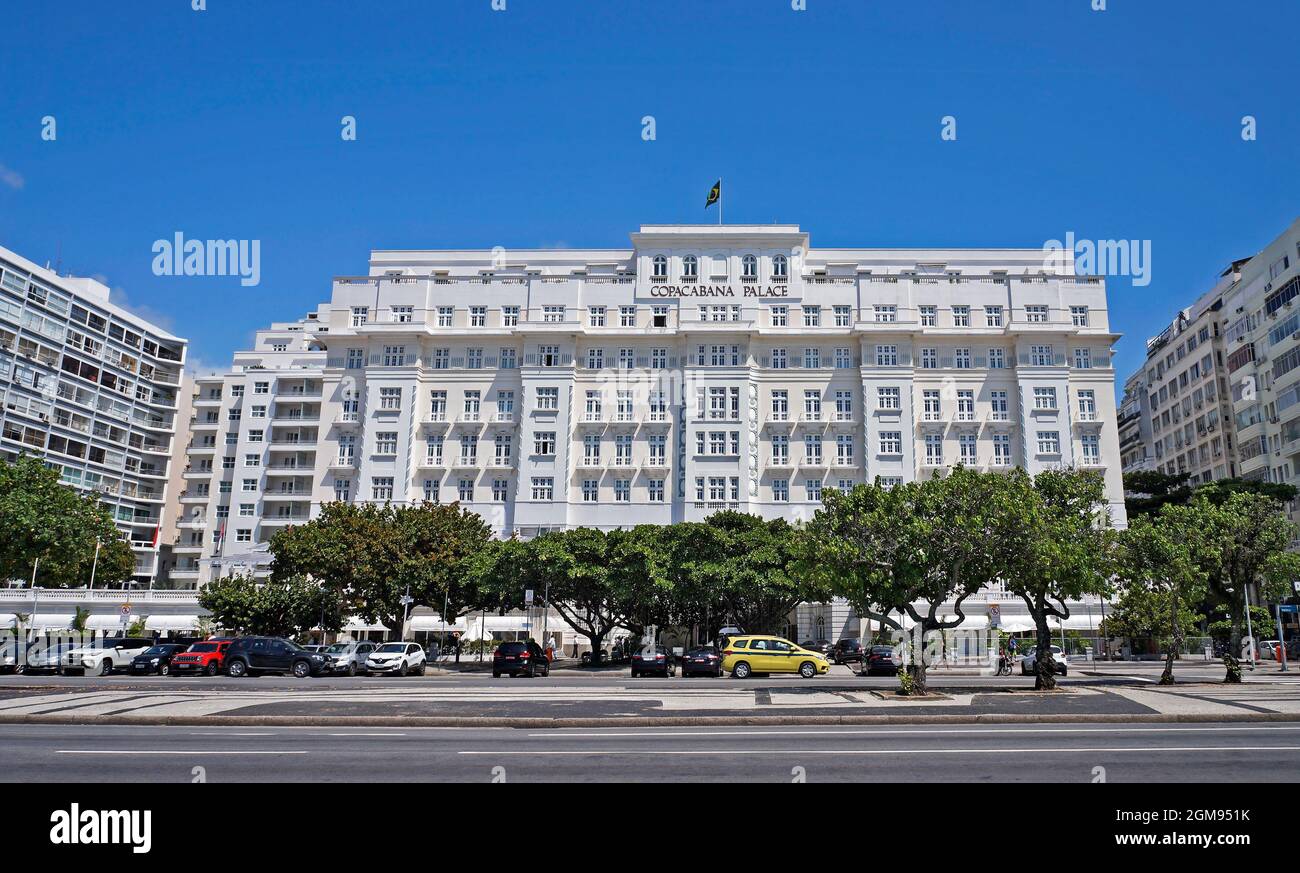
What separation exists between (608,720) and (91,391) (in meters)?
87.5

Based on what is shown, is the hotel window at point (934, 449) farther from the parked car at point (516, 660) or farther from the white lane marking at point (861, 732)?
the white lane marking at point (861, 732)

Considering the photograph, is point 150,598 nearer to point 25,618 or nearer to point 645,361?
point 25,618

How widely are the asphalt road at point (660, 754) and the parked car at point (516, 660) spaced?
21.8 m

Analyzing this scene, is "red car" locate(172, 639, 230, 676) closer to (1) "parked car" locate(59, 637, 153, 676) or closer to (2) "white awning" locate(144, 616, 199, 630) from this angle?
(1) "parked car" locate(59, 637, 153, 676)

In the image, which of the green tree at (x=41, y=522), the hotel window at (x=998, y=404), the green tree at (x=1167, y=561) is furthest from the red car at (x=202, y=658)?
the hotel window at (x=998, y=404)

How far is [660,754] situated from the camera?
1254 centimetres

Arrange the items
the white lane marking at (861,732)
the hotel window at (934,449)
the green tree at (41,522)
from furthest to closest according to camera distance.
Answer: the hotel window at (934,449), the green tree at (41,522), the white lane marking at (861,732)

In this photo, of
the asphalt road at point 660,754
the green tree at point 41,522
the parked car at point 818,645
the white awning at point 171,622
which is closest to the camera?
the asphalt road at point 660,754

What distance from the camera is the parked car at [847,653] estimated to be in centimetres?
4791

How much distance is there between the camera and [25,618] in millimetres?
60656

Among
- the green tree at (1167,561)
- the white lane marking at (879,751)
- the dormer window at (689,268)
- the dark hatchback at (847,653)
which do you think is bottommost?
the dark hatchback at (847,653)

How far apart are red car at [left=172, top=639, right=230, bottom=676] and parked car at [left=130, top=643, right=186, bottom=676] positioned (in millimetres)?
595
